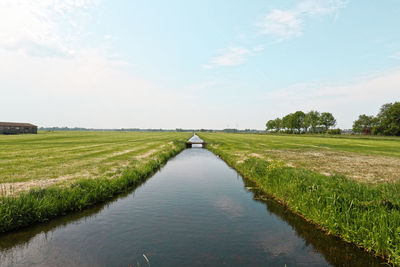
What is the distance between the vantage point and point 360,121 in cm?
17338

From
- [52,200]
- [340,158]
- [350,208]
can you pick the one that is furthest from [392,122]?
[52,200]

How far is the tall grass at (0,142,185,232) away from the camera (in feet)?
32.7

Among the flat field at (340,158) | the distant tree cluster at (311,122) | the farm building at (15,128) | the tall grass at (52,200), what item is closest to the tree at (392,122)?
the distant tree cluster at (311,122)

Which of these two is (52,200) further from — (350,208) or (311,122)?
(311,122)

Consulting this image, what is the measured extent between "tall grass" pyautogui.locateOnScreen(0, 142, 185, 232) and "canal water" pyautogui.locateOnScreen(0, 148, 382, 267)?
0.61 meters

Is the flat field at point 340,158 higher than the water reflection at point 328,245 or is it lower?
higher

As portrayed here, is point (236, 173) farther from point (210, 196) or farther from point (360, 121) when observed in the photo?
point (360, 121)

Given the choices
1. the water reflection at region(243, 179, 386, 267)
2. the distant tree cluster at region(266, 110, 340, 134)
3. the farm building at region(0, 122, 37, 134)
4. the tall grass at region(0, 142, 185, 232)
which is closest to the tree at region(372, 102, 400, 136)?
the distant tree cluster at region(266, 110, 340, 134)

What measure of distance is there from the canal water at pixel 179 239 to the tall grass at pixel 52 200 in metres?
0.61

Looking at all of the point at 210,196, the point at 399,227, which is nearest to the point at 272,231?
the point at 399,227

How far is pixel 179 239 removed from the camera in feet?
31.2

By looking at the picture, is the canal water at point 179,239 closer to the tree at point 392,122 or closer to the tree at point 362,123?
the tree at point 392,122

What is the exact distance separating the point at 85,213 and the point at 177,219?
19.4 ft

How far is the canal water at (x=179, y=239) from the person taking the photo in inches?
314
